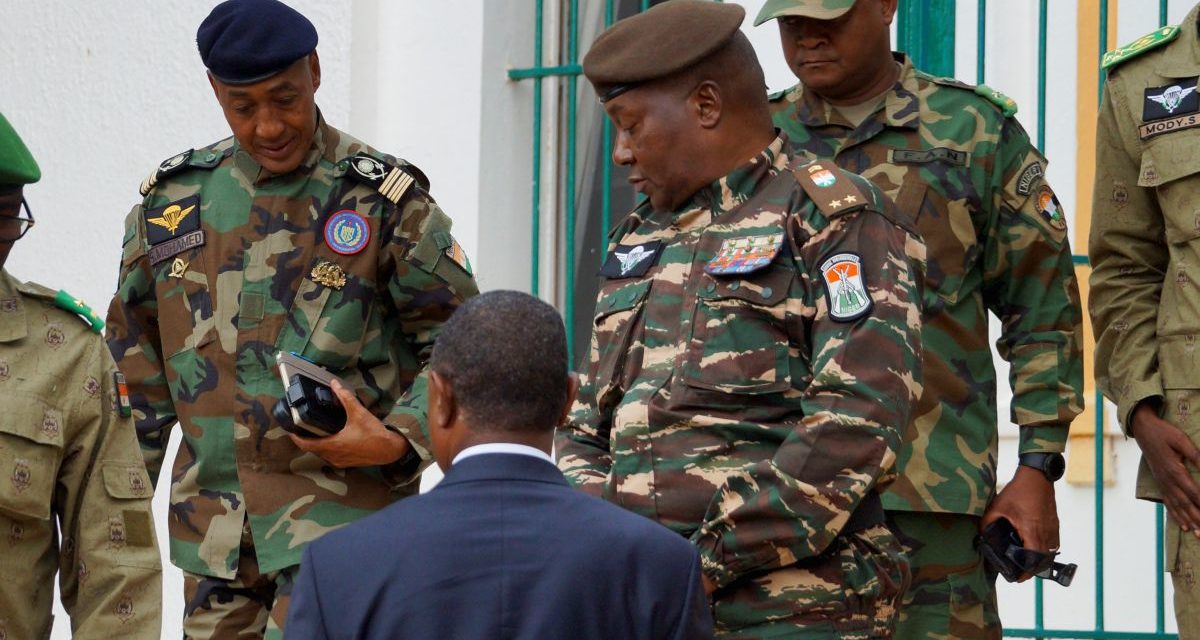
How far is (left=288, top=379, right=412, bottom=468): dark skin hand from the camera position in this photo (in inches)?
151

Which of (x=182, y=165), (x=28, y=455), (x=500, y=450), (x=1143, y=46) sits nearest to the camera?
(x=500, y=450)

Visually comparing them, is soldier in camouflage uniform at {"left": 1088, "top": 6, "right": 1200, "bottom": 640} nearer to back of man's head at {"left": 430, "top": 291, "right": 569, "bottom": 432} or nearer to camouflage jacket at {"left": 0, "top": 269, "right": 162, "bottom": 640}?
back of man's head at {"left": 430, "top": 291, "right": 569, "bottom": 432}

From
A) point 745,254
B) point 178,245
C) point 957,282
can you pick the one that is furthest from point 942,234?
point 178,245

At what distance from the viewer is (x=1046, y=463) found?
12.6 ft

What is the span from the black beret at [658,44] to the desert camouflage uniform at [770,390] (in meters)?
0.22

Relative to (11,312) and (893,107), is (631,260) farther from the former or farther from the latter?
(11,312)

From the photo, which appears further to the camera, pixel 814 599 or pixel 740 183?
pixel 740 183

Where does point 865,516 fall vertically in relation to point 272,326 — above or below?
below

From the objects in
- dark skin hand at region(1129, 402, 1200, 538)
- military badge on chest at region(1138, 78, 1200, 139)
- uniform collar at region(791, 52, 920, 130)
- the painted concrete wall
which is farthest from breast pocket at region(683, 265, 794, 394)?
the painted concrete wall

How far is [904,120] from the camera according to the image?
3.94m

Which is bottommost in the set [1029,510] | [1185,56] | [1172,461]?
[1029,510]

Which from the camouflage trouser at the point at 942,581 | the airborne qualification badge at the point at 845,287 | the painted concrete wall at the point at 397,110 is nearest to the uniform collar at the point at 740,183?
the airborne qualification badge at the point at 845,287

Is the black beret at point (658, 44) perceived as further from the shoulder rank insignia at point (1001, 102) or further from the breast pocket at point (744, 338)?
the shoulder rank insignia at point (1001, 102)

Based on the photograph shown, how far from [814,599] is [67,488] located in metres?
1.40
